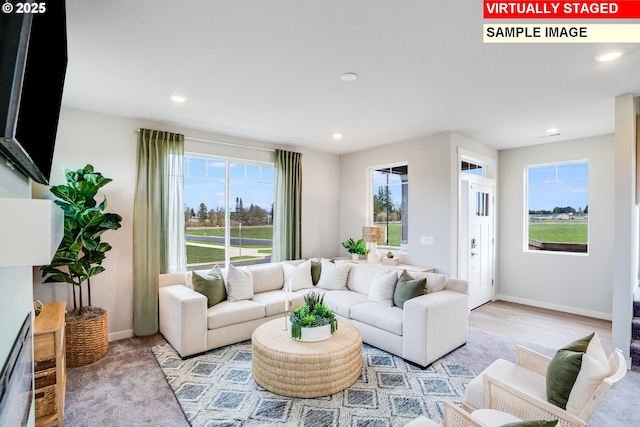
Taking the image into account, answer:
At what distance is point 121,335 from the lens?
12.2ft

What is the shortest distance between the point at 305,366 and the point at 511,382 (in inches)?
57.0

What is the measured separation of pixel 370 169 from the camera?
5.59m

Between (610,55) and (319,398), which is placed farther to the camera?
(319,398)

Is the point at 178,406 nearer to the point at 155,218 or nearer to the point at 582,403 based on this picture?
the point at 155,218

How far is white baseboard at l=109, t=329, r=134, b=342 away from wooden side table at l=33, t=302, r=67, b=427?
5.03ft

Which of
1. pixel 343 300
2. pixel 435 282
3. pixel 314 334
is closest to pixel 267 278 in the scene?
pixel 343 300

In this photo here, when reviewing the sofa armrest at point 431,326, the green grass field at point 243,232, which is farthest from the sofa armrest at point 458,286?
the green grass field at point 243,232

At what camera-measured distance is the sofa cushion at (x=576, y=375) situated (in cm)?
154

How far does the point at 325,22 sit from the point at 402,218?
3.72m

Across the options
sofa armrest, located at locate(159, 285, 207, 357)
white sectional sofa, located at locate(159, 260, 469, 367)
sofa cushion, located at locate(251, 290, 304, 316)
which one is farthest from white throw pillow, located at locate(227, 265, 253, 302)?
sofa armrest, located at locate(159, 285, 207, 357)

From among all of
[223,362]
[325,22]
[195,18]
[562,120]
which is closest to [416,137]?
[562,120]

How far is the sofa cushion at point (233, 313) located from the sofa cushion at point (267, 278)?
0.41 m

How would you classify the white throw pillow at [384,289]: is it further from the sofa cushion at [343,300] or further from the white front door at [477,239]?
the white front door at [477,239]

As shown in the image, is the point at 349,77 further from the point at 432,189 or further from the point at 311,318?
the point at 432,189
